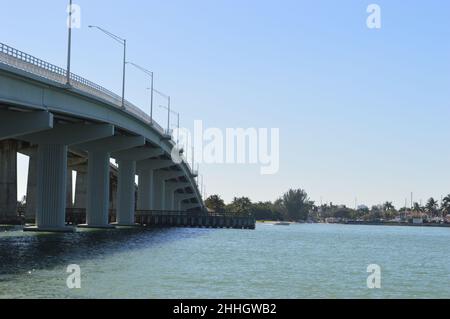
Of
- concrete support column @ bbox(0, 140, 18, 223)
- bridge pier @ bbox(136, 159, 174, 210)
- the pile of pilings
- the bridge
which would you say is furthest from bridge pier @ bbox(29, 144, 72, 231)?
bridge pier @ bbox(136, 159, 174, 210)

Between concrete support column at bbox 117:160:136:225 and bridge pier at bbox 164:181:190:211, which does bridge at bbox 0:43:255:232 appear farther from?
bridge pier at bbox 164:181:190:211

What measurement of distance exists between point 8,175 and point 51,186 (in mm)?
37576

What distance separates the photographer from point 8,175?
102625mm

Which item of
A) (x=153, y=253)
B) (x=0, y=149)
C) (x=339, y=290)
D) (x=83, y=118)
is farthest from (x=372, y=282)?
(x=0, y=149)

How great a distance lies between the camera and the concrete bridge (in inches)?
2015

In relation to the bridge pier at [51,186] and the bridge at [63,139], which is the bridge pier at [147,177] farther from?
the bridge pier at [51,186]

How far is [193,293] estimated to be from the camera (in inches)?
1064

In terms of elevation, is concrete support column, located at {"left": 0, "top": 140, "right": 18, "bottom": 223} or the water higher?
concrete support column, located at {"left": 0, "top": 140, "right": 18, "bottom": 223}

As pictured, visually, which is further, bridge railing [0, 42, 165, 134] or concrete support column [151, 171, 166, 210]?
concrete support column [151, 171, 166, 210]

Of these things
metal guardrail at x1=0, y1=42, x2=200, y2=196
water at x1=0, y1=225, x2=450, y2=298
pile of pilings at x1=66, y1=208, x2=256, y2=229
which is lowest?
water at x1=0, y1=225, x2=450, y2=298

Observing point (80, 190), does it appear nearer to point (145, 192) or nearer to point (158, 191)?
point (158, 191)

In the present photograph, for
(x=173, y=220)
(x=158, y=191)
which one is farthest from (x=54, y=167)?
(x=158, y=191)

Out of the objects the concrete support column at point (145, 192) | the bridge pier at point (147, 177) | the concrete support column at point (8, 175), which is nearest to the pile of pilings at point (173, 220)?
the concrete support column at point (145, 192)

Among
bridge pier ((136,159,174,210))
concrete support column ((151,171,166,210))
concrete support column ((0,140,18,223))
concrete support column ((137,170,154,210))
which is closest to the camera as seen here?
concrete support column ((0,140,18,223))
